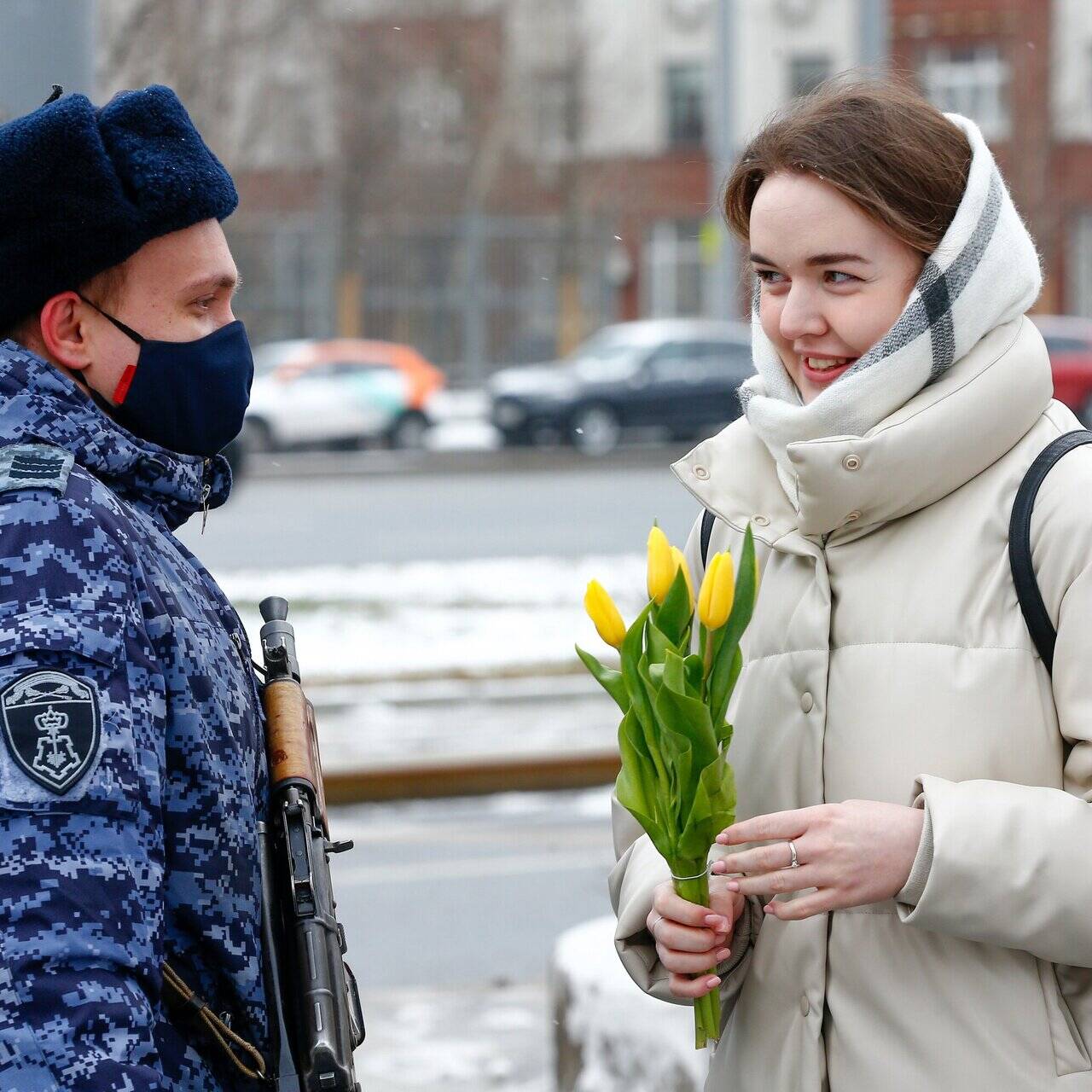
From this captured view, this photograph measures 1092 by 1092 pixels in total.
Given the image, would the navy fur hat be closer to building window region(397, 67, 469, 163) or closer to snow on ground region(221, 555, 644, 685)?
snow on ground region(221, 555, 644, 685)

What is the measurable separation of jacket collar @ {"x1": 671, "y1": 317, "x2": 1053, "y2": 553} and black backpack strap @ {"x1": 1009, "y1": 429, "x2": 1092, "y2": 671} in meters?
0.05

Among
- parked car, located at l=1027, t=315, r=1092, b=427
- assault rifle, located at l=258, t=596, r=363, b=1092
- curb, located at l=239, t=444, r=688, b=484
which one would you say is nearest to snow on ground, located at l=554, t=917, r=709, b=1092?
assault rifle, located at l=258, t=596, r=363, b=1092

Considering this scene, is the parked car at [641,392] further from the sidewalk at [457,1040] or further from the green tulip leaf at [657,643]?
the green tulip leaf at [657,643]

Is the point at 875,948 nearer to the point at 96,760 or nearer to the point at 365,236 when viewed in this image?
the point at 96,760

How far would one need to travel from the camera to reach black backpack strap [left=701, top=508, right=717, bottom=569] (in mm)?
2094

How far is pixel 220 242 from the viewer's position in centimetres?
184

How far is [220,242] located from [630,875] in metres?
0.85

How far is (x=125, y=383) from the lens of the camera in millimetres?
1779

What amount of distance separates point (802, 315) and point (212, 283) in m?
0.64

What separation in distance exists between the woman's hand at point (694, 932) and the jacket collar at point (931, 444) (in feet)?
1.29

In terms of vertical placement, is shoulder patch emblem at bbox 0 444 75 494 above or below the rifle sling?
above

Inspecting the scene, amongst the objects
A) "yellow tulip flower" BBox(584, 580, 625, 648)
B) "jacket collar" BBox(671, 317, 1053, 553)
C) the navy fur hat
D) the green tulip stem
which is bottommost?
the green tulip stem

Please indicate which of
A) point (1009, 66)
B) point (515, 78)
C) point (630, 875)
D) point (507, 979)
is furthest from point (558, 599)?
point (515, 78)

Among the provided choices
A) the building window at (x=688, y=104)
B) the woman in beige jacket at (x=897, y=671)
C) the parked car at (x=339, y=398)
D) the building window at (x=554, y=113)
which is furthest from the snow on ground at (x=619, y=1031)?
the building window at (x=688, y=104)
